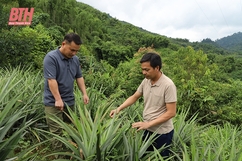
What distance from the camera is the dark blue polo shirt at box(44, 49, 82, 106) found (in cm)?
260

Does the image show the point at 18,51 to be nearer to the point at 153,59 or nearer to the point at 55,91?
the point at 55,91

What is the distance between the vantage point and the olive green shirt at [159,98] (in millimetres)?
2369

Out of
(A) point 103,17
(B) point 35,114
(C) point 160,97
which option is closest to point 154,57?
(C) point 160,97

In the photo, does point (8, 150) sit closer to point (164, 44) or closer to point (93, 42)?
point (93, 42)

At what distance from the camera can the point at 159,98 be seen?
244cm

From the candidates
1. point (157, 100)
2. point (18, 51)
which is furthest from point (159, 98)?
point (18, 51)

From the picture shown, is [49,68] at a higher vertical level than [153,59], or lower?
lower

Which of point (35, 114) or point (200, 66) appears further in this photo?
point (200, 66)

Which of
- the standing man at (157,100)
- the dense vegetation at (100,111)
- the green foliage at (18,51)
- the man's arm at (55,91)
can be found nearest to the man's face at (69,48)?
the man's arm at (55,91)

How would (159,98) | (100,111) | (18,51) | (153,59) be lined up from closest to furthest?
(153,59) < (159,98) < (100,111) < (18,51)

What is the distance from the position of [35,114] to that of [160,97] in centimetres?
169

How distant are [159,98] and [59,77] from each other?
1065mm

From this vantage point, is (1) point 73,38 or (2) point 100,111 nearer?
(1) point 73,38

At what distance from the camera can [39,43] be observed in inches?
452
